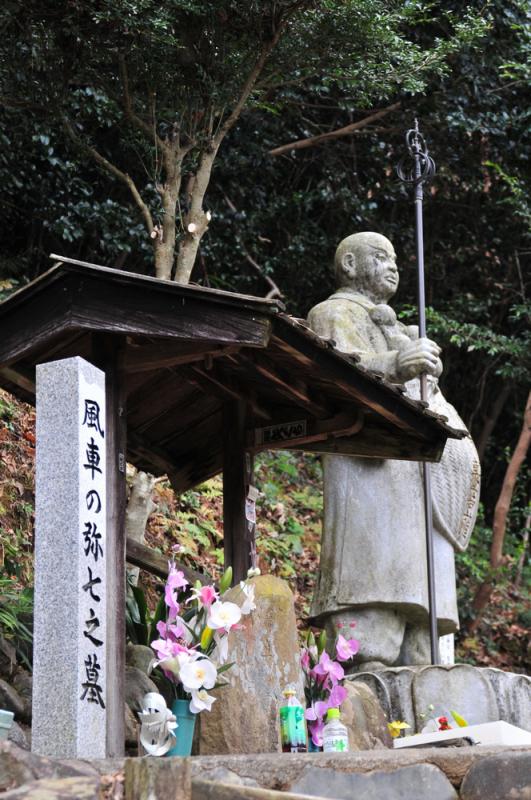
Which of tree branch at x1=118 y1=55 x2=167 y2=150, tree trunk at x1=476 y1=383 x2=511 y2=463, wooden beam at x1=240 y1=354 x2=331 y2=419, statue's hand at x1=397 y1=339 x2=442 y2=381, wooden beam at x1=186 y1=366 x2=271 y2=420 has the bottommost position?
wooden beam at x1=240 y1=354 x2=331 y2=419

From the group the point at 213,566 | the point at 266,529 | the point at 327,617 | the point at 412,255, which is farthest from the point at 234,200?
the point at 327,617

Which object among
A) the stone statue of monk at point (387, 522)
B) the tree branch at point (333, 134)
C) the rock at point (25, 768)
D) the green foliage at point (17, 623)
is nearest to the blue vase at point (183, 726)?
the rock at point (25, 768)

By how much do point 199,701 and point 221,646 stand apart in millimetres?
317

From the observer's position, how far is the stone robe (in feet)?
25.4

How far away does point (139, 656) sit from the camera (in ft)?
20.2

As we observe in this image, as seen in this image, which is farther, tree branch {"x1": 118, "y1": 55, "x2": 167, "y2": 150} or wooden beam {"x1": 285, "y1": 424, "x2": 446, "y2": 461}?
tree branch {"x1": 118, "y1": 55, "x2": 167, "y2": 150}

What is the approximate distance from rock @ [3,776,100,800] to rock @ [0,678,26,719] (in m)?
2.15

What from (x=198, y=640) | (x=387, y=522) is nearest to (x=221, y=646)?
(x=198, y=640)

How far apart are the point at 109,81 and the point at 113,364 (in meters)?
7.00

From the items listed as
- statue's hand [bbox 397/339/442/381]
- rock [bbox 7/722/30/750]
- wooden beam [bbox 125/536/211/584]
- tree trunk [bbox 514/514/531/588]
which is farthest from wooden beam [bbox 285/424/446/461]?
tree trunk [bbox 514/514/531/588]

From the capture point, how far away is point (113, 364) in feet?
19.2

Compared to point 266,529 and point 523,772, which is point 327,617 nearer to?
point 523,772

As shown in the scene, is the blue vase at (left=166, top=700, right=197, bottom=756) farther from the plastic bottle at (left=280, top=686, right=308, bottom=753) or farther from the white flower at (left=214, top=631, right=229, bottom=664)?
the plastic bottle at (left=280, top=686, right=308, bottom=753)

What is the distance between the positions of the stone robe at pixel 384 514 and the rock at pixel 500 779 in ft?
9.99
